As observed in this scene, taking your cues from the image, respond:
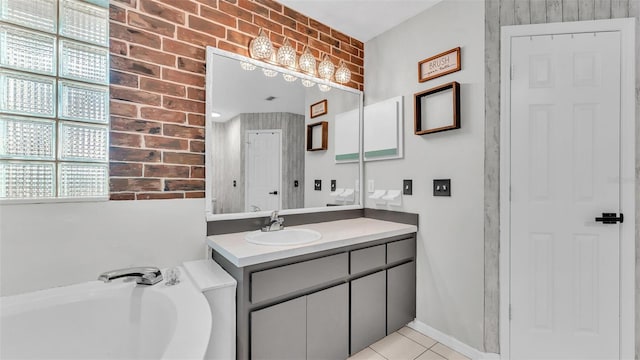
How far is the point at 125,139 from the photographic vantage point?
1466 millimetres

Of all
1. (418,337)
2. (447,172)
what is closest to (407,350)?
(418,337)

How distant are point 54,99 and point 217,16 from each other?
100 centimetres

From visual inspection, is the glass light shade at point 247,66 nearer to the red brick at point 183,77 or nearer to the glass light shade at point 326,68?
the red brick at point 183,77

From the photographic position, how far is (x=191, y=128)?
5.48 feet

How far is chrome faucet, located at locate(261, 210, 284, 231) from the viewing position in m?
1.91

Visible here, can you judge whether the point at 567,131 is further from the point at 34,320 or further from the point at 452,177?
the point at 34,320

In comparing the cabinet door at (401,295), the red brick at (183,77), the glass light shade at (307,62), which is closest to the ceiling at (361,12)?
the glass light shade at (307,62)

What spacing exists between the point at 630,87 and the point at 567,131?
36 cm

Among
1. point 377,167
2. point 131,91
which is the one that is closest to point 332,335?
point 377,167

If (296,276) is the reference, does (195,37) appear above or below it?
above

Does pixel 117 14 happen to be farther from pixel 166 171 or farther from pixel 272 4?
pixel 272 4

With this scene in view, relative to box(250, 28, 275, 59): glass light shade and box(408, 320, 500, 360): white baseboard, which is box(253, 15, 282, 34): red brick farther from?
box(408, 320, 500, 360): white baseboard

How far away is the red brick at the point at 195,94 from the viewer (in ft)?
5.46

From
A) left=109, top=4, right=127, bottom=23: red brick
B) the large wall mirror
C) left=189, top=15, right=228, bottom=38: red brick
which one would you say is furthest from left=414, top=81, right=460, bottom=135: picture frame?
left=109, top=4, right=127, bottom=23: red brick
